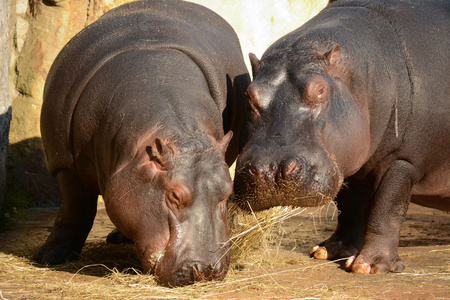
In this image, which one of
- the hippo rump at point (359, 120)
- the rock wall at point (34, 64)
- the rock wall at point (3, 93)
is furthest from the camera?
the rock wall at point (34, 64)

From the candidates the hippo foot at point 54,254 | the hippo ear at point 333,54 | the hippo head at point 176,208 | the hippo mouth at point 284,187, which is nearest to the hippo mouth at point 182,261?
the hippo head at point 176,208

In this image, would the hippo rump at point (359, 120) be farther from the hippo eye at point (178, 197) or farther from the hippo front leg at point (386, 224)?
the hippo eye at point (178, 197)

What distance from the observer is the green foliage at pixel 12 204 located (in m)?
7.74

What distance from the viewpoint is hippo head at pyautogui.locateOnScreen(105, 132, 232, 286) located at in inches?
177

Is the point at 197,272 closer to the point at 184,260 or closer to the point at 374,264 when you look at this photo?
the point at 184,260

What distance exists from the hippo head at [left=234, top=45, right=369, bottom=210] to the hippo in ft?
0.97

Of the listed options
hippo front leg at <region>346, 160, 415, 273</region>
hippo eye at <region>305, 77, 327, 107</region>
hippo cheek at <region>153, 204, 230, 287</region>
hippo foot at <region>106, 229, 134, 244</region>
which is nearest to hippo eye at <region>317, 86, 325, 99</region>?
hippo eye at <region>305, 77, 327, 107</region>

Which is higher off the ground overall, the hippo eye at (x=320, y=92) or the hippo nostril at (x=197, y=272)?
the hippo eye at (x=320, y=92)

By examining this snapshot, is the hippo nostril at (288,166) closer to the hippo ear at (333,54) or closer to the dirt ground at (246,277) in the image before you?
the dirt ground at (246,277)

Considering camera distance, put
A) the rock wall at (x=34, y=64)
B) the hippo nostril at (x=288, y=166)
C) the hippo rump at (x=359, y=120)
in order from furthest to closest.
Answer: the rock wall at (x=34, y=64)
the hippo rump at (x=359, y=120)
the hippo nostril at (x=288, y=166)

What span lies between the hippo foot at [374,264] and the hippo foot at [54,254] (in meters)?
2.00

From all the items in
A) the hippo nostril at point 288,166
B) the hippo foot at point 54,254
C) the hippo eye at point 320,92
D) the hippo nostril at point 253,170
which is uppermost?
the hippo eye at point 320,92

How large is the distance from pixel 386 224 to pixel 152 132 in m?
1.94

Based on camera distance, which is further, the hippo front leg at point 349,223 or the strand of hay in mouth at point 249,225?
the hippo front leg at point 349,223
